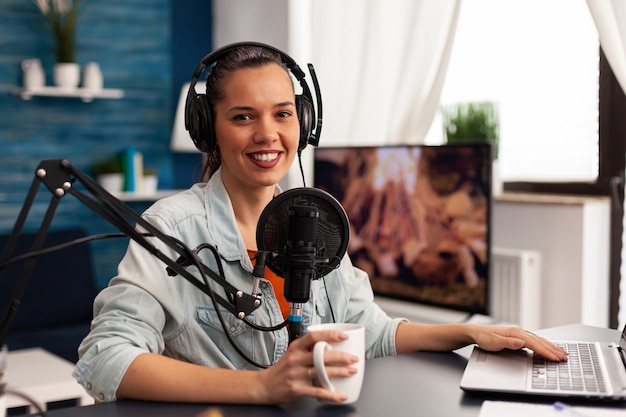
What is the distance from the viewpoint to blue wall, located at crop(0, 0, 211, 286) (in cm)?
367

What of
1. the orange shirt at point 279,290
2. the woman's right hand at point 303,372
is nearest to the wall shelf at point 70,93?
the orange shirt at point 279,290

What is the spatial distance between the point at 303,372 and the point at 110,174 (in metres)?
3.08

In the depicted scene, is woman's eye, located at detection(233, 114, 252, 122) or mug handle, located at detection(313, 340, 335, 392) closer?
mug handle, located at detection(313, 340, 335, 392)

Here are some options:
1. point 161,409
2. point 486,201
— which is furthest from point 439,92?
point 161,409

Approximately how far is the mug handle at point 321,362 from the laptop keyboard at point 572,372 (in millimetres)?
306

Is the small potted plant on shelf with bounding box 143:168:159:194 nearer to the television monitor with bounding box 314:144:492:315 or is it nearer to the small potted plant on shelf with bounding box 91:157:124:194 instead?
the small potted plant on shelf with bounding box 91:157:124:194

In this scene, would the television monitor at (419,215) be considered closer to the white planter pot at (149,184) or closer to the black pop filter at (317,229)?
A: the white planter pot at (149,184)

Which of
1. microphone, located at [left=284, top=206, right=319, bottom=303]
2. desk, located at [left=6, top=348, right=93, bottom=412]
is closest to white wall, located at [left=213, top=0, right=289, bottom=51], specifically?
desk, located at [left=6, top=348, right=93, bottom=412]

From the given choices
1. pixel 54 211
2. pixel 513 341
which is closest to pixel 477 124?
pixel 513 341

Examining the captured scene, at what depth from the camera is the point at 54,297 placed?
344cm

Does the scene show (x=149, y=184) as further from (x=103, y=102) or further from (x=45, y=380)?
(x=45, y=380)

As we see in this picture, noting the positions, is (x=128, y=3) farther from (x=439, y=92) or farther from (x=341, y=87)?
(x=439, y=92)

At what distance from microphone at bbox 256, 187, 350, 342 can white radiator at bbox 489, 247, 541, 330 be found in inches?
70.7

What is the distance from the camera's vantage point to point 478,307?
271cm
